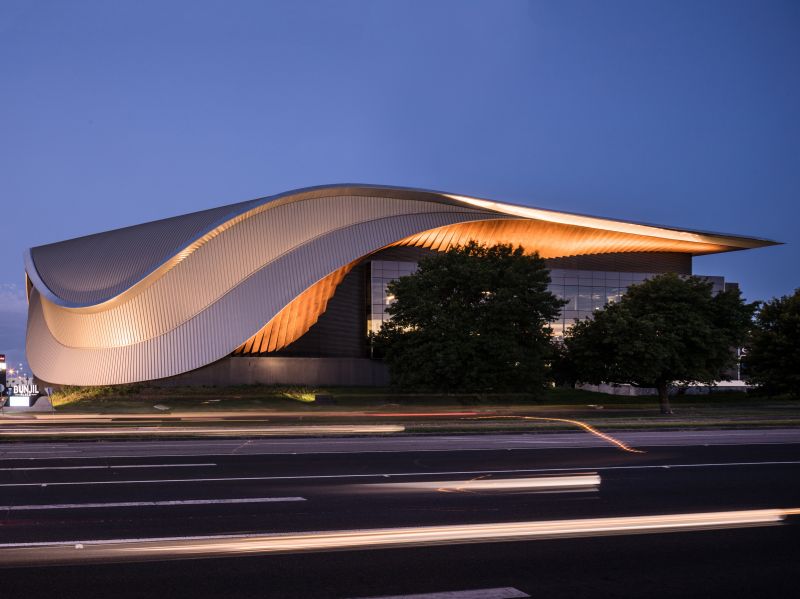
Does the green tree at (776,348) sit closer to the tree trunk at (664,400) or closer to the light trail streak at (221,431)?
the tree trunk at (664,400)

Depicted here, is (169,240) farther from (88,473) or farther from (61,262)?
(88,473)

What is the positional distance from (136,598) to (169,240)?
39.9 metres

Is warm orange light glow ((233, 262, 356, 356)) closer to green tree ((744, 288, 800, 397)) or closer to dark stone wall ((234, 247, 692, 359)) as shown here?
dark stone wall ((234, 247, 692, 359))

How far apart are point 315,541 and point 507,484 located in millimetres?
5085

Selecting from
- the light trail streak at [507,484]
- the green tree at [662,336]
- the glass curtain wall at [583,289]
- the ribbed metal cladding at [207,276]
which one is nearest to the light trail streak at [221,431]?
the light trail streak at [507,484]

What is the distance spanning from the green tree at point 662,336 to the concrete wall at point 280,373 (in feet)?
63.6

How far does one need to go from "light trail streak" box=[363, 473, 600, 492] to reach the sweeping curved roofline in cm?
3160

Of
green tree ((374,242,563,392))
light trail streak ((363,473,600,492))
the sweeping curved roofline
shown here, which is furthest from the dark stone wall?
light trail streak ((363,473,600,492))

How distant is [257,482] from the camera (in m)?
12.5

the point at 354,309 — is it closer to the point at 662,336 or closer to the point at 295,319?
the point at 295,319

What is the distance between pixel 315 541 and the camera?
764cm

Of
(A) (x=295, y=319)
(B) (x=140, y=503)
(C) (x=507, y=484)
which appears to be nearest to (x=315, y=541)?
(B) (x=140, y=503)

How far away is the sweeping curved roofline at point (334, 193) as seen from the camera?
41.6 metres

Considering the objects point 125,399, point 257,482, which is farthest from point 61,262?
point 257,482
